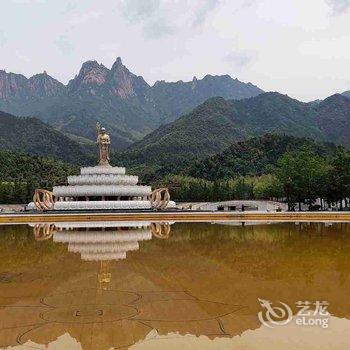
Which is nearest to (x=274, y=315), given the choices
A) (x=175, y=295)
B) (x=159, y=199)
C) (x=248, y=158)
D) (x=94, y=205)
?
(x=175, y=295)

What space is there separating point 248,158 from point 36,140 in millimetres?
54569

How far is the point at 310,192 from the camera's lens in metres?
38.7

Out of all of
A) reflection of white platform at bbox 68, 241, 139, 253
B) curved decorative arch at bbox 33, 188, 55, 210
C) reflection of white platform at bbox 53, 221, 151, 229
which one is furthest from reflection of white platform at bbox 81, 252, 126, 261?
curved decorative arch at bbox 33, 188, 55, 210

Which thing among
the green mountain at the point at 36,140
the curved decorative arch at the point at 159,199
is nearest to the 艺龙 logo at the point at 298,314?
the curved decorative arch at the point at 159,199

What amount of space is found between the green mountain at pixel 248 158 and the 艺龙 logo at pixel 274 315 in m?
65.5

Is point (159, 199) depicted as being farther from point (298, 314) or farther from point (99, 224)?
point (298, 314)

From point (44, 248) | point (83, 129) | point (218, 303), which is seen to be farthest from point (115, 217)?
point (83, 129)

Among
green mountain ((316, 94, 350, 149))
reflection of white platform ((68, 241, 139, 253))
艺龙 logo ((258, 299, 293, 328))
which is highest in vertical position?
green mountain ((316, 94, 350, 149))

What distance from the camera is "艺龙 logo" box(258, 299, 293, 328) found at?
762 centimetres

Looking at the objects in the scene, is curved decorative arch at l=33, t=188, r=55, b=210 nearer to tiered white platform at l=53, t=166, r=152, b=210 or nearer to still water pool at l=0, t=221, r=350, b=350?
tiered white platform at l=53, t=166, r=152, b=210

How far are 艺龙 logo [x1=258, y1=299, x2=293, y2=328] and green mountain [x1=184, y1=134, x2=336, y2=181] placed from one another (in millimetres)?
65541

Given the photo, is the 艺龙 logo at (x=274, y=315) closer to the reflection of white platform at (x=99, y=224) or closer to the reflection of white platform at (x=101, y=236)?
the reflection of white platform at (x=101, y=236)

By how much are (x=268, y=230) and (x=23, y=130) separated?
339 feet

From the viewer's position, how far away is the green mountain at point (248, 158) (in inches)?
2990
